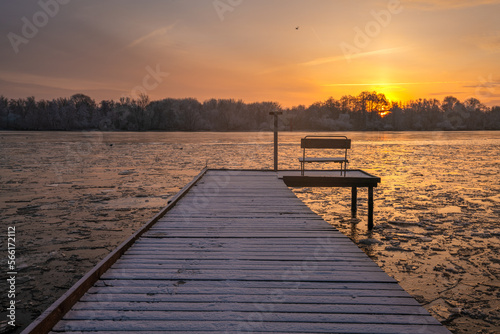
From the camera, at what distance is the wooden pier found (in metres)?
2.80

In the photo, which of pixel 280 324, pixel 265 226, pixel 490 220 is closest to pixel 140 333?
pixel 280 324

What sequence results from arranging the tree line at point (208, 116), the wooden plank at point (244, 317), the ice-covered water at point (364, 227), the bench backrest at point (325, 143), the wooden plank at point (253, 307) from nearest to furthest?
the wooden plank at point (244, 317) < the wooden plank at point (253, 307) < the ice-covered water at point (364, 227) < the bench backrest at point (325, 143) < the tree line at point (208, 116)

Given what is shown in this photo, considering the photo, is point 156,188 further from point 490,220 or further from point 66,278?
point 490,220

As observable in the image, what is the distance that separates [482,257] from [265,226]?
3.99m

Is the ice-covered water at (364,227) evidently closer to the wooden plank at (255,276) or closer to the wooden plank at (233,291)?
the wooden plank at (255,276)

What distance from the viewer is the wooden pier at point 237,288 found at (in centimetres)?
280

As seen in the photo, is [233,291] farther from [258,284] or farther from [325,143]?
[325,143]

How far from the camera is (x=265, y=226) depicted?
565cm

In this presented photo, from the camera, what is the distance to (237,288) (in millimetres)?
3412

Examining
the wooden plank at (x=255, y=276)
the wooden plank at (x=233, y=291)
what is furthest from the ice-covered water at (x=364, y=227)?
the wooden plank at (x=233, y=291)

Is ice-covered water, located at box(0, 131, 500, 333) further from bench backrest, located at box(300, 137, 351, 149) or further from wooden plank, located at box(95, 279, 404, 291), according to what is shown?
bench backrest, located at box(300, 137, 351, 149)

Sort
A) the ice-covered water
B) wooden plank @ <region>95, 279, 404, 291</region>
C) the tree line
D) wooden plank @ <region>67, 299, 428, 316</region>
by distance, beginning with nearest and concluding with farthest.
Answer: wooden plank @ <region>67, 299, 428, 316</region>, wooden plank @ <region>95, 279, 404, 291</region>, the ice-covered water, the tree line

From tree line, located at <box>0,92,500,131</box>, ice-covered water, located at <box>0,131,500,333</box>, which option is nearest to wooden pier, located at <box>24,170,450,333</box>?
ice-covered water, located at <box>0,131,500,333</box>

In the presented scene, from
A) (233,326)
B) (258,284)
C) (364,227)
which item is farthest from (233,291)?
(364,227)
